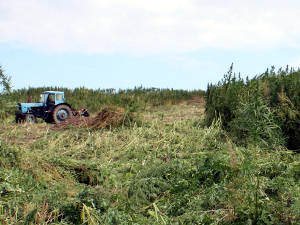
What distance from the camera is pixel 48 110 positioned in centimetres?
1353

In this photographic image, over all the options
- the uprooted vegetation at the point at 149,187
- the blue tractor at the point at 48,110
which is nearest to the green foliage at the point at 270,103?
the uprooted vegetation at the point at 149,187

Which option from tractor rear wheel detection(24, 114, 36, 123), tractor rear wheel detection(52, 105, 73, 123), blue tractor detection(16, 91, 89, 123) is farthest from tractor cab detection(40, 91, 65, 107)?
tractor rear wheel detection(52, 105, 73, 123)

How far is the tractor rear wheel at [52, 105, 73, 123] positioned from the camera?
12465 millimetres

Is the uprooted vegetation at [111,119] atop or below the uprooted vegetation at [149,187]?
atop

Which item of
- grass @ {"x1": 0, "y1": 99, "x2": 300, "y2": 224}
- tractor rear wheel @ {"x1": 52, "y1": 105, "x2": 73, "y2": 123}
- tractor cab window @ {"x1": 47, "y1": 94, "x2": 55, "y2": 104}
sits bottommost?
grass @ {"x1": 0, "y1": 99, "x2": 300, "y2": 224}

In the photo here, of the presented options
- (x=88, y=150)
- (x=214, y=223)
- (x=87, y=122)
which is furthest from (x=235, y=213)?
(x=87, y=122)

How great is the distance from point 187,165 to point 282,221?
1748 millimetres

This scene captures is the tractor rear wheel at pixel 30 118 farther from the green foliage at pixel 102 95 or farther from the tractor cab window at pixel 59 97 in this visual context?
the green foliage at pixel 102 95

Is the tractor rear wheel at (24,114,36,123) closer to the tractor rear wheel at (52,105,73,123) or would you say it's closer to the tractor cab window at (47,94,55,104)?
the tractor cab window at (47,94,55,104)

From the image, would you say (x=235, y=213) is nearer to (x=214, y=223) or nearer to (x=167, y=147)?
(x=214, y=223)

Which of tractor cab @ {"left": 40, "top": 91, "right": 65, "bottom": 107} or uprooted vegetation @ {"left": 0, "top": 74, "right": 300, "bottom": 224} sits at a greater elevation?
tractor cab @ {"left": 40, "top": 91, "right": 65, "bottom": 107}

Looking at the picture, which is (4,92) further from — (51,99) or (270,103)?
(51,99)

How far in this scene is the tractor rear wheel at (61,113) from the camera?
1246 cm

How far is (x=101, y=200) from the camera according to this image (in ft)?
11.9
